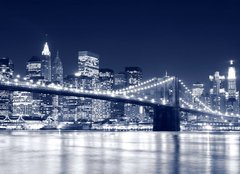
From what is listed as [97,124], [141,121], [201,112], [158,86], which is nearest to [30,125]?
[97,124]

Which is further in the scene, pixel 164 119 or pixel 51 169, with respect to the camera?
pixel 164 119

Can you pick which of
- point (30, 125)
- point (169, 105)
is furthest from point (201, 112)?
point (30, 125)

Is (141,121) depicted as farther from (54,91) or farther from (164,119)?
(54,91)

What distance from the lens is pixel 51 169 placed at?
16.8m

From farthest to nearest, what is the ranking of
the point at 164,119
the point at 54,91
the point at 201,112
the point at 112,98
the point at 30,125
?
1. the point at 30,125
2. the point at 201,112
3. the point at 164,119
4. the point at 112,98
5. the point at 54,91

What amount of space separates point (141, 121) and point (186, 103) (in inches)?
2063

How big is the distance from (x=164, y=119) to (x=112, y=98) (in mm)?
10470

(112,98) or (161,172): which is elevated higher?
(112,98)

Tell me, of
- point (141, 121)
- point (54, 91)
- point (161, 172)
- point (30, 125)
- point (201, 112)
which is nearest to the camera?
point (161, 172)

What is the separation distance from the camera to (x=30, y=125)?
441ft

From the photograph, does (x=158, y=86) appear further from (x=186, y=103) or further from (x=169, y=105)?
(x=169, y=105)

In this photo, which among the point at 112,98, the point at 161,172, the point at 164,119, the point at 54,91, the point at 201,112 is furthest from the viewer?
the point at 201,112

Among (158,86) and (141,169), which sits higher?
(158,86)

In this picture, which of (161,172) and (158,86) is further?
(158,86)
